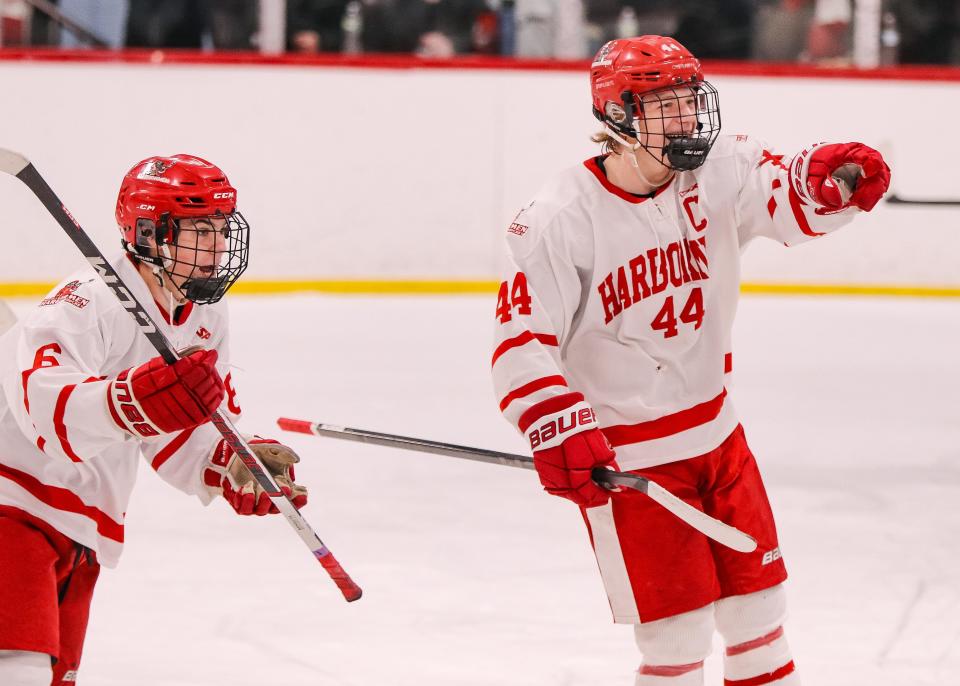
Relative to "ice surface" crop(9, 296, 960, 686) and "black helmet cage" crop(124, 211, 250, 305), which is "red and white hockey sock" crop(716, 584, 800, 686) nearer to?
"ice surface" crop(9, 296, 960, 686)

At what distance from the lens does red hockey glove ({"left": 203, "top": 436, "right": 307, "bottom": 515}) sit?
219 cm

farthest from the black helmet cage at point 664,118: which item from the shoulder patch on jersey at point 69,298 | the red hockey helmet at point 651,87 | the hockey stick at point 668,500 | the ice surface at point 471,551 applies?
the ice surface at point 471,551

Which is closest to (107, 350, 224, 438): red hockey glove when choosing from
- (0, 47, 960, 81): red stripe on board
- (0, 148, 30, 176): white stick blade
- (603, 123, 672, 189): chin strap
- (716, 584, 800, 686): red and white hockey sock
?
(0, 148, 30, 176): white stick blade

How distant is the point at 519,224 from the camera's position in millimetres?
2117

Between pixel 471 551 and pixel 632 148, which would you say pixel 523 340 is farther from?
pixel 471 551

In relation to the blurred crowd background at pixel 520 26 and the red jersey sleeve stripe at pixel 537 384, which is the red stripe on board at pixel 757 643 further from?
the blurred crowd background at pixel 520 26

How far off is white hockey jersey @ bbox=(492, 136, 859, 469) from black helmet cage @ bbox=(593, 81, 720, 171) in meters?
0.09

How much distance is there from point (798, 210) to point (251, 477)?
951 millimetres

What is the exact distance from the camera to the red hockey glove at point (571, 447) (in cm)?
201

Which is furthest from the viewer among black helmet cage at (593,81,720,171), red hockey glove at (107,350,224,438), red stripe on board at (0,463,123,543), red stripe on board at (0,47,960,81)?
red stripe on board at (0,47,960,81)

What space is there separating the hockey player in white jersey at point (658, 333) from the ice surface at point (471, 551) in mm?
532

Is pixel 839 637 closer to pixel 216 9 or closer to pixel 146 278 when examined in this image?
pixel 146 278

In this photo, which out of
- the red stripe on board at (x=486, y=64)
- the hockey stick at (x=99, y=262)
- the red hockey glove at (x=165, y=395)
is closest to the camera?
the red hockey glove at (x=165, y=395)

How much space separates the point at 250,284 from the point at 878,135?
308cm
